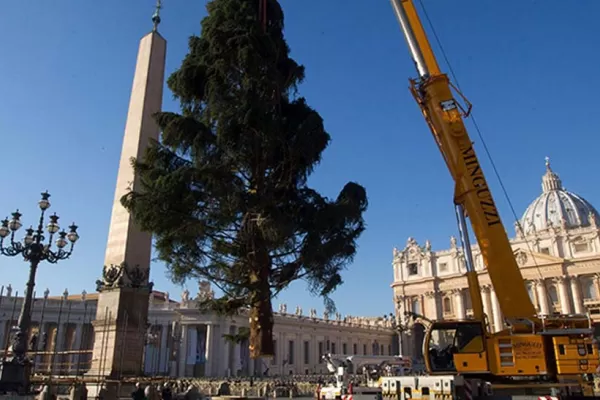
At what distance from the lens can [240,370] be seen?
50094mm

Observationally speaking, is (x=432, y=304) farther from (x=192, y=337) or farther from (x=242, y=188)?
(x=242, y=188)

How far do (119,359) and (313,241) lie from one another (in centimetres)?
614

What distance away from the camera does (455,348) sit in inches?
415

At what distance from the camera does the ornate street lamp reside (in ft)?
44.1

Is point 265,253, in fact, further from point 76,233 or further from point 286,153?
point 76,233

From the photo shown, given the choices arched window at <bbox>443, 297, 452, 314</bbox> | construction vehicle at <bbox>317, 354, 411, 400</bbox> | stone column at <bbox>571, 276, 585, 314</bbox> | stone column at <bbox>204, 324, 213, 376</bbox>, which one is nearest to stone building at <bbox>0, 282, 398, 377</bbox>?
stone column at <bbox>204, 324, 213, 376</bbox>

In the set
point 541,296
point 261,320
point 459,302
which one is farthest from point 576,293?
point 261,320

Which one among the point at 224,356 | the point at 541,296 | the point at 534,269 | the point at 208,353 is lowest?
the point at 224,356

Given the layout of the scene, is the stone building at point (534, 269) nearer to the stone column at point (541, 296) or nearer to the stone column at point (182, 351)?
the stone column at point (541, 296)

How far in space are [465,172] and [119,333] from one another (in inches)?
381

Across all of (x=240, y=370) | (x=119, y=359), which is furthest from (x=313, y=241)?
(x=240, y=370)

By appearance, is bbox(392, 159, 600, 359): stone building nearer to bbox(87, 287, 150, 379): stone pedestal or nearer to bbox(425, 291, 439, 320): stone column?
bbox(425, 291, 439, 320): stone column

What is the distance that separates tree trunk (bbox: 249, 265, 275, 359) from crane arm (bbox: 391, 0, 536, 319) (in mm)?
4575

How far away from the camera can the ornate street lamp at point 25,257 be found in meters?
13.4
